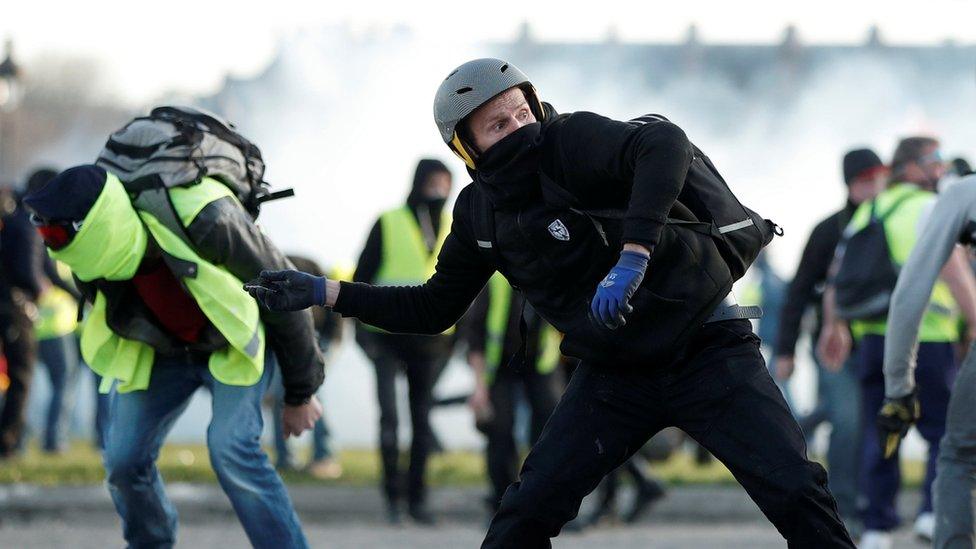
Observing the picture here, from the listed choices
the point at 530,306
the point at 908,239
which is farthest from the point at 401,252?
the point at 530,306

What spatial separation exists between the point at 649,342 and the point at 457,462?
310 inches

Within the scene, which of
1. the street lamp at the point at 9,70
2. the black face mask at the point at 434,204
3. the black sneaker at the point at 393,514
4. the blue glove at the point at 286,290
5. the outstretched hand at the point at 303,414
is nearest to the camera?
the blue glove at the point at 286,290

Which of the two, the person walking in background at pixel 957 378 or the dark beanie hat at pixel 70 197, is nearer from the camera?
the person walking in background at pixel 957 378

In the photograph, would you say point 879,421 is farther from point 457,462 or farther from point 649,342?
point 457,462

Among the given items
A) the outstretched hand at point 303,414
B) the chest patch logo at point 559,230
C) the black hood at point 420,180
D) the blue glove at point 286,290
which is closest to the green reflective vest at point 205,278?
the outstretched hand at point 303,414

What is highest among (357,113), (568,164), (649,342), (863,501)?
(357,113)

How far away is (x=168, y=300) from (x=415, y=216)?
13.3ft

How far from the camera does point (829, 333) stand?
7.98 metres

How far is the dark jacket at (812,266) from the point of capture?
8148 mm

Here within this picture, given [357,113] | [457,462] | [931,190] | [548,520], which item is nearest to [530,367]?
[931,190]

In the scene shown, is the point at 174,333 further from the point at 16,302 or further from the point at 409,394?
the point at 16,302

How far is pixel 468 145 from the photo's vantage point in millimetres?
4066

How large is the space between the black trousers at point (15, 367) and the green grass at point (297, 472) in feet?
0.59

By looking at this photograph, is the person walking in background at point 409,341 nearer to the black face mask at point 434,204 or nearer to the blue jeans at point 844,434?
the black face mask at point 434,204
